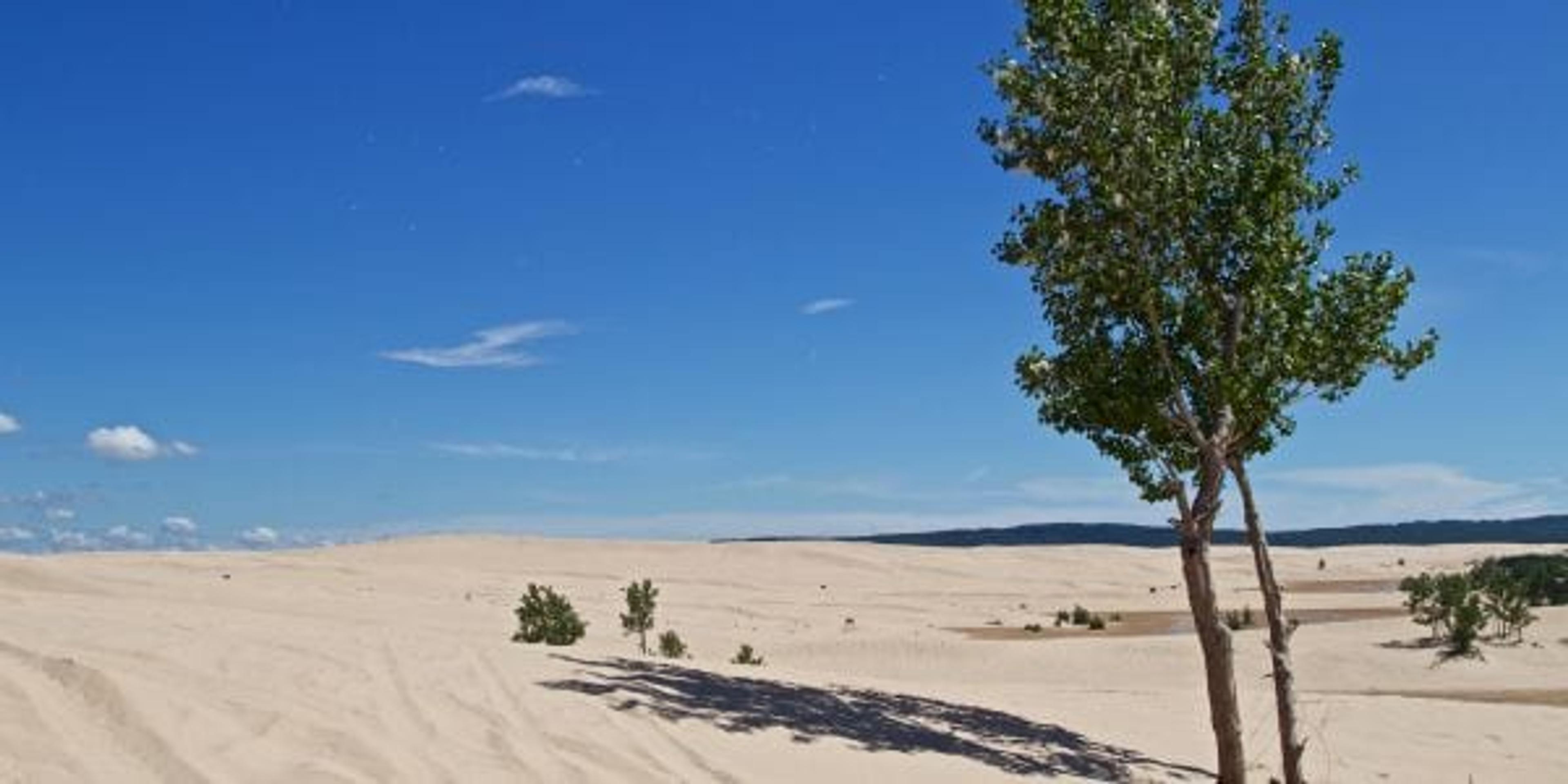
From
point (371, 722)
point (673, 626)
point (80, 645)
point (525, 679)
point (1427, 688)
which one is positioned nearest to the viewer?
point (371, 722)

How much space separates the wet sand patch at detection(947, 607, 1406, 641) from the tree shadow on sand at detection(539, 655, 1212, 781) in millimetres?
19195

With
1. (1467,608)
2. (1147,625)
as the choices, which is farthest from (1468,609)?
(1147,625)

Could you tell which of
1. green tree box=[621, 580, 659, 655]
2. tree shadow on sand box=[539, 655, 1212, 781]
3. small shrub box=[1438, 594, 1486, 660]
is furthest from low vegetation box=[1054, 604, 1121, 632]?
tree shadow on sand box=[539, 655, 1212, 781]

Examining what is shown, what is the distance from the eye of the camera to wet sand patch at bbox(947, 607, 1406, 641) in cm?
3812

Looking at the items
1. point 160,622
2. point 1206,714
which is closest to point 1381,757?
point 1206,714

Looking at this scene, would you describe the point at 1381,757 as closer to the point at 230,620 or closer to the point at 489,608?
the point at 230,620

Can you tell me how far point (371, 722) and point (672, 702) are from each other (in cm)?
356

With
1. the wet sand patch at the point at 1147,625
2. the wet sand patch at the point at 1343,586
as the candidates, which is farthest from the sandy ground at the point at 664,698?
the wet sand patch at the point at 1343,586

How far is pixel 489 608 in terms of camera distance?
126ft

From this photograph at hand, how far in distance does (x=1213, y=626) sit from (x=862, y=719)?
3.54 meters

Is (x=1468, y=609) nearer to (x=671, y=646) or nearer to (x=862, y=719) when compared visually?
(x=671, y=646)

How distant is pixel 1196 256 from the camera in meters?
13.9

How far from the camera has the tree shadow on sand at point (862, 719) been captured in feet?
39.8

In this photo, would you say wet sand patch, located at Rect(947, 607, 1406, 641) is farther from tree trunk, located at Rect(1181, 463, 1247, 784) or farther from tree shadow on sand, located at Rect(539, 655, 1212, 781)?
Answer: tree trunk, located at Rect(1181, 463, 1247, 784)
